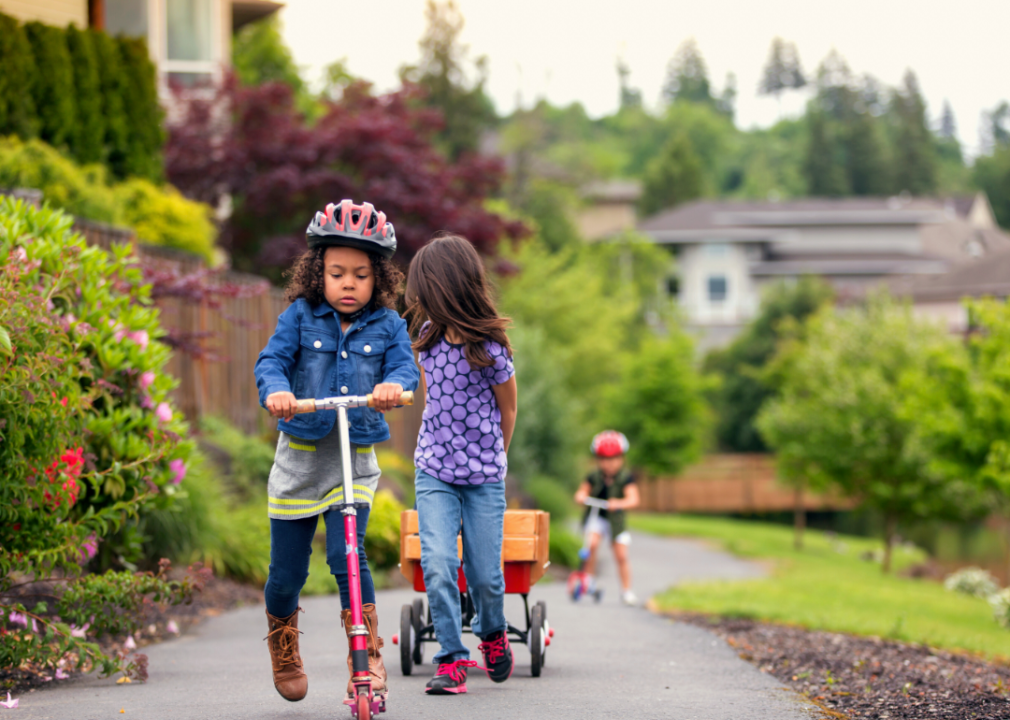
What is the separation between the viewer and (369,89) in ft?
70.8

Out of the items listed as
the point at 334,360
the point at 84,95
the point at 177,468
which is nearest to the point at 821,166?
the point at 84,95

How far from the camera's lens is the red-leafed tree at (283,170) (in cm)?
1908

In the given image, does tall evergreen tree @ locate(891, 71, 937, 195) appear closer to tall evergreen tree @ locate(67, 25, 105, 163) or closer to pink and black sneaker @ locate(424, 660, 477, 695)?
tall evergreen tree @ locate(67, 25, 105, 163)

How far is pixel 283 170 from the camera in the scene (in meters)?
18.6

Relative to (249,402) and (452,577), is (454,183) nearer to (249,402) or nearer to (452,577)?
(249,402)

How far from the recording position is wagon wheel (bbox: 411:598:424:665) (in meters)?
6.16

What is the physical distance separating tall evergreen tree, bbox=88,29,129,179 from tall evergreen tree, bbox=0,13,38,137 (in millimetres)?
1252

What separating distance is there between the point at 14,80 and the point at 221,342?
3843 mm

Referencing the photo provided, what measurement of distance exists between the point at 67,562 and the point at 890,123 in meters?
127

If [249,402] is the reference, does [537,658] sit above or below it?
below

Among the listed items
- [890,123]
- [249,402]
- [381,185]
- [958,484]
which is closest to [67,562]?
[249,402]

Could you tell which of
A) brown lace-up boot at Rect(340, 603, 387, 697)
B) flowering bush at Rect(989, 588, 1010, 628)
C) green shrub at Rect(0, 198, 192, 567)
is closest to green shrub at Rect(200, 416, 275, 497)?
green shrub at Rect(0, 198, 192, 567)

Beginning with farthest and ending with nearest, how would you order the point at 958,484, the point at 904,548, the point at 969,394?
the point at 904,548 < the point at 958,484 < the point at 969,394

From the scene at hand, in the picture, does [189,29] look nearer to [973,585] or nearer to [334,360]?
[334,360]
